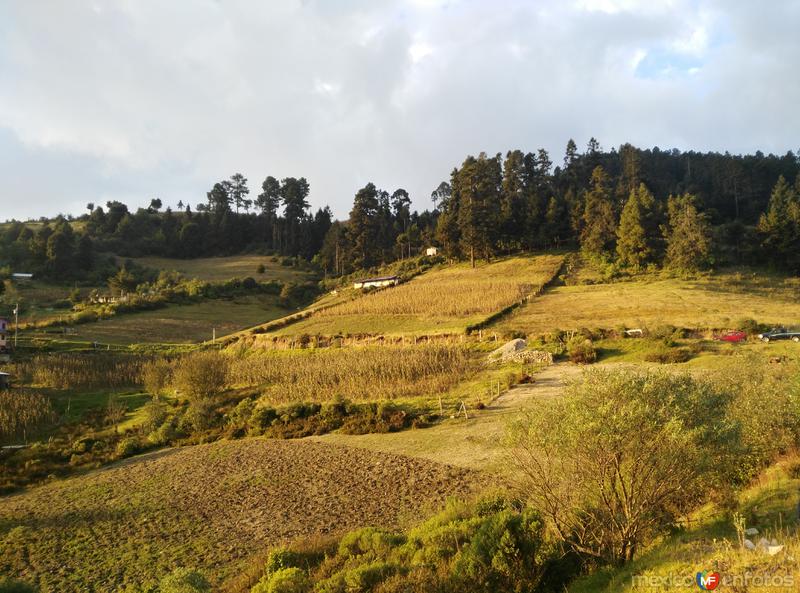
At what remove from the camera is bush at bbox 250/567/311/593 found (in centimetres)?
898

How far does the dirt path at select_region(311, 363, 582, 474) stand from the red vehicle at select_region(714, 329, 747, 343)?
11154 mm

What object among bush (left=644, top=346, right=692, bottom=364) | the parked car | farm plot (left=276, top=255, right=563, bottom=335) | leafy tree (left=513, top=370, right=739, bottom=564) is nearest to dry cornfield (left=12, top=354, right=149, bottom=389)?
farm plot (left=276, top=255, right=563, bottom=335)

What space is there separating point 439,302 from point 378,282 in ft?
A: 53.9

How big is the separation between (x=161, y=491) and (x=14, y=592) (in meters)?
9.83

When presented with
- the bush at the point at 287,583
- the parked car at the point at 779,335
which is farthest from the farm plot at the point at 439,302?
the bush at the point at 287,583

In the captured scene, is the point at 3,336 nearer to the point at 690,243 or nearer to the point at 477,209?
the point at 477,209

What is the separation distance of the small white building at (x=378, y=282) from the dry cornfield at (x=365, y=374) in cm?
2660

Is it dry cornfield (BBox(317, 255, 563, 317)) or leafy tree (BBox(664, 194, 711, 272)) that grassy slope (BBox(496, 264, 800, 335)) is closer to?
leafy tree (BBox(664, 194, 711, 272))

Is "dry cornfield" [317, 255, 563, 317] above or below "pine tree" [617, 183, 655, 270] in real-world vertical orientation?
below

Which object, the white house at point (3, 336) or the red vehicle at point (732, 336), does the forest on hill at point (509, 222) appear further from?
the white house at point (3, 336)

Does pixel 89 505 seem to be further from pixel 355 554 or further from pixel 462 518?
pixel 462 518

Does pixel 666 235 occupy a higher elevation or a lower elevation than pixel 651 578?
higher

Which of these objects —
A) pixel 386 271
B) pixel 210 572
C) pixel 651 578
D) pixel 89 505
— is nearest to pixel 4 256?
pixel 386 271

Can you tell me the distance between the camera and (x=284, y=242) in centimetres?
10612
